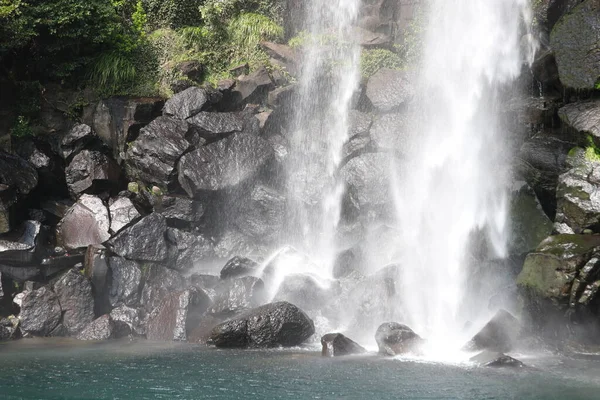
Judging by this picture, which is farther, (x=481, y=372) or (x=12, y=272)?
(x=12, y=272)

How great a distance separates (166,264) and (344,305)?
6082mm

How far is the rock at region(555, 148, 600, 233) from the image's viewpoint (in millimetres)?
13945

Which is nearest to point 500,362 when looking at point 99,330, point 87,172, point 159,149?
point 99,330

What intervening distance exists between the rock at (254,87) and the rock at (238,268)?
291 inches

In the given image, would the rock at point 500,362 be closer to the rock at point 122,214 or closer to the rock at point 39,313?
the rock at point 39,313

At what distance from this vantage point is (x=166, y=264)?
60.6 feet

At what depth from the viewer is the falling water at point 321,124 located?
20578 millimetres

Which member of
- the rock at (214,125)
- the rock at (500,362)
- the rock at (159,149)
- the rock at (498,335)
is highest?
the rock at (214,125)

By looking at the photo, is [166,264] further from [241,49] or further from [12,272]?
[241,49]

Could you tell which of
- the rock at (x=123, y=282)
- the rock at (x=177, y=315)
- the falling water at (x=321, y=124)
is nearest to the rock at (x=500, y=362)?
the falling water at (x=321, y=124)

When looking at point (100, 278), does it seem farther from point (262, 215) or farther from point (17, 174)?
point (262, 215)

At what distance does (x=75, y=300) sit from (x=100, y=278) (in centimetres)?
101

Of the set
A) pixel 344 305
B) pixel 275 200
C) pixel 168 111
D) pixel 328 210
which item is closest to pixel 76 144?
pixel 168 111

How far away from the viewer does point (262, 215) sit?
20.2 m
